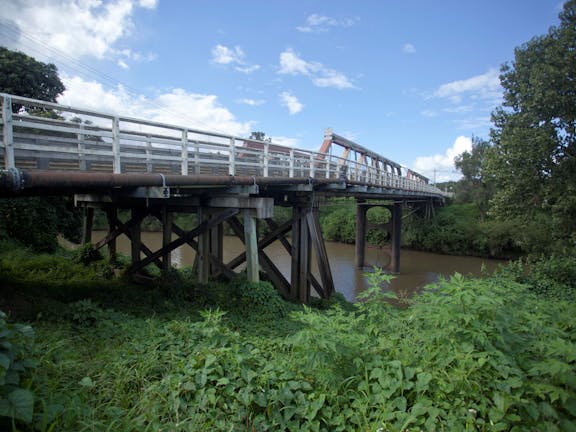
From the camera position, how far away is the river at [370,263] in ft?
58.5

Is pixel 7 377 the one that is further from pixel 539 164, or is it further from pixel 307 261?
pixel 539 164

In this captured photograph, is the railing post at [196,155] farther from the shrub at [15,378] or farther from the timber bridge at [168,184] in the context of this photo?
the shrub at [15,378]

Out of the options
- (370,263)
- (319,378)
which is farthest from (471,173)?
(319,378)

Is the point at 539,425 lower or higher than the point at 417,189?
lower

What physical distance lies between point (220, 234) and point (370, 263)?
16.7m

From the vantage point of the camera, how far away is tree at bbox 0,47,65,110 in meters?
15.2

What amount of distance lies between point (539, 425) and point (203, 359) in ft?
8.05

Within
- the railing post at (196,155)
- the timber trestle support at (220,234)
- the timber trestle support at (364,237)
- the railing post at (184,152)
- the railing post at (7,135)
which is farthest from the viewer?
the timber trestle support at (364,237)

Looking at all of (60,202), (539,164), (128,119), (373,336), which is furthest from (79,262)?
(539,164)

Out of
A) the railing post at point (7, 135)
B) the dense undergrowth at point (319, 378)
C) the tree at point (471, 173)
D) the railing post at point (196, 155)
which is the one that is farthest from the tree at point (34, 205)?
the tree at point (471, 173)

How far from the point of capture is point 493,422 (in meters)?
2.35

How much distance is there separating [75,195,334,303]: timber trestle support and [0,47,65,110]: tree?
944 centimetres

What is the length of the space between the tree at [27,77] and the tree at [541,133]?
760 inches

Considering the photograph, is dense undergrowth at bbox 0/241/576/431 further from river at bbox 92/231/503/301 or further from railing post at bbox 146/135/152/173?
river at bbox 92/231/503/301
